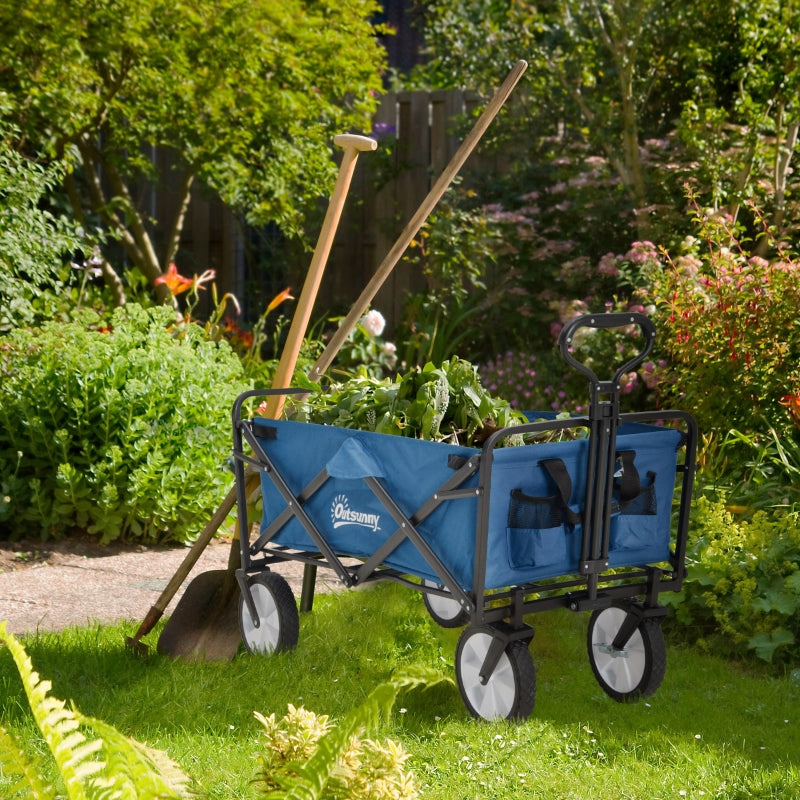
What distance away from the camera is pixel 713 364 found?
422 cm

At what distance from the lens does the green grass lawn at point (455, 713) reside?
237 cm

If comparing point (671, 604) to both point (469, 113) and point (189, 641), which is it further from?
point (469, 113)

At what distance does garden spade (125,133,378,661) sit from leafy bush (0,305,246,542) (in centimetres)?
103

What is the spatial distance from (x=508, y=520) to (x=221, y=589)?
3.86ft

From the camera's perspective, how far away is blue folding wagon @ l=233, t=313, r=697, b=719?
2.51m

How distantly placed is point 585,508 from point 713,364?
1840mm

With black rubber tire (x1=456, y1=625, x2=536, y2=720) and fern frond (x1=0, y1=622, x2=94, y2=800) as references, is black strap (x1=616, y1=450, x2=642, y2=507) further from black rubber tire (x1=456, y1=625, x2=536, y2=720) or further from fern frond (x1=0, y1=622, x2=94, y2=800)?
fern frond (x1=0, y1=622, x2=94, y2=800)

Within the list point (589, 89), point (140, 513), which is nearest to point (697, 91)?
point (589, 89)

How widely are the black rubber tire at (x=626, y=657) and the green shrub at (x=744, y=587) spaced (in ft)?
1.19

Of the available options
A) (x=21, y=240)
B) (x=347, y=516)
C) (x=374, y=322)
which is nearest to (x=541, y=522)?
(x=347, y=516)

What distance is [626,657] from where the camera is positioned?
9.46 ft

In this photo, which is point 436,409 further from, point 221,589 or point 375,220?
point 375,220

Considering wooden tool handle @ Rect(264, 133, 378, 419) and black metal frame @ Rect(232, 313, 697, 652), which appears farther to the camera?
wooden tool handle @ Rect(264, 133, 378, 419)

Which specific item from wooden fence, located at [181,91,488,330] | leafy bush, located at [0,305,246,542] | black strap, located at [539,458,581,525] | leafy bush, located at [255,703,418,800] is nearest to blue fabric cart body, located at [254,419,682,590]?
black strap, located at [539,458,581,525]
